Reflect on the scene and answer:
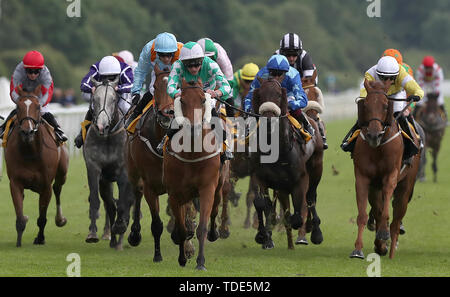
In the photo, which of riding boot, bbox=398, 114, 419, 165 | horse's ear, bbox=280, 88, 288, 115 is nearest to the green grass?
riding boot, bbox=398, 114, 419, 165

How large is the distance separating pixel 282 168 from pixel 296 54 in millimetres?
1708

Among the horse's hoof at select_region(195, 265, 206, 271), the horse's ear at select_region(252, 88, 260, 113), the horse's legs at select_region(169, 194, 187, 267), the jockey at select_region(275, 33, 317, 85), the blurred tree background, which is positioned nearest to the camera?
the horse's hoof at select_region(195, 265, 206, 271)

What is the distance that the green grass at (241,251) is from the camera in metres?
10.1

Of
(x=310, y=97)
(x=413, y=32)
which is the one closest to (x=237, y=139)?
(x=310, y=97)

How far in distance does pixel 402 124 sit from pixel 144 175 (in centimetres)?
270

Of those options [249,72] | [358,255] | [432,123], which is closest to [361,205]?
[358,255]

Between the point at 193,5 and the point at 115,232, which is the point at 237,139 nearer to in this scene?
the point at 115,232

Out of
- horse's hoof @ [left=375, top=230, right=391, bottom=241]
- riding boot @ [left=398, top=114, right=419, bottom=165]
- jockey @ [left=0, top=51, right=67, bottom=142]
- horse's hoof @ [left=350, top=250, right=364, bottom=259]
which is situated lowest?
horse's hoof @ [left=350, top=250, right=364, bottom=259]

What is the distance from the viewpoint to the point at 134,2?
62.8 metres

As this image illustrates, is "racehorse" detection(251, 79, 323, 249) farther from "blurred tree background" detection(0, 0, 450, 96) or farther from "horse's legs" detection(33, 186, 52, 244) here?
"blurred tree background" detection(0, 0, 450, 96)

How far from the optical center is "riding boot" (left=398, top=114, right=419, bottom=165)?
447 inches

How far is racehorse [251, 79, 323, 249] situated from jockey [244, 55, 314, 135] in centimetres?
23
